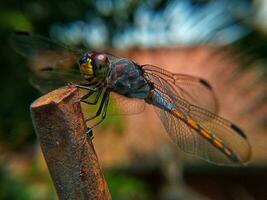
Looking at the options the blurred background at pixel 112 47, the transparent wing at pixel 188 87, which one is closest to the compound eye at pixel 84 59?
the transparent wing at pixel 188 87

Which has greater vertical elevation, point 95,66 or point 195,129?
point 95,66

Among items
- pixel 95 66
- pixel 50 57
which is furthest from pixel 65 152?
pixel 50 57

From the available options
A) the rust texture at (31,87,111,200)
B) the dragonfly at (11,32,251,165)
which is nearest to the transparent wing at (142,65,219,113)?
the dragonfly at (11,32,251,165)

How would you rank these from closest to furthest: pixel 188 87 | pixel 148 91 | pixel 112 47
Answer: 1. pixel 148 91
2. pixel 188 87
3. pixel 112 47

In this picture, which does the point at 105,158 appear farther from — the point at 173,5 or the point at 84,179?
the point at 84,179

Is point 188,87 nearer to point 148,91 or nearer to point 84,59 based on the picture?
point 148,91

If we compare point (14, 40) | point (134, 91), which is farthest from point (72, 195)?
point (14, 40)
